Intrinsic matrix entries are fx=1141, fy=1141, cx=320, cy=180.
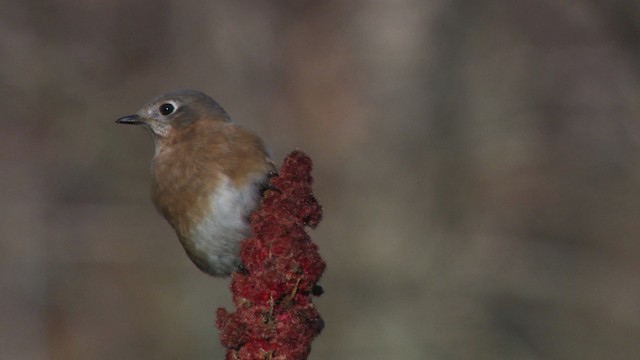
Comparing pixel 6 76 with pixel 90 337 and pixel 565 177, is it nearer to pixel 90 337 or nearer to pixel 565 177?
pixel 90 337

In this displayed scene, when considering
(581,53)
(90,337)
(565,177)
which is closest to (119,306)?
(90,337)

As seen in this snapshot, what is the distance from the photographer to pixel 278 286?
4.24m

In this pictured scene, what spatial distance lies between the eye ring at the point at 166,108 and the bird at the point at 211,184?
0.18m

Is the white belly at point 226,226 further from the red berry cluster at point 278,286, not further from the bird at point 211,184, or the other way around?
the red berry cluster at point 278,286

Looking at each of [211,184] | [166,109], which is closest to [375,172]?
[166,109]

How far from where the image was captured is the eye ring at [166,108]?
6.02 meters

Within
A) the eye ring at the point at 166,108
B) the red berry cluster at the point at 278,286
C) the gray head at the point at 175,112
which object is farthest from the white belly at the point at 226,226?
the red berry cluster at the point at 278,286

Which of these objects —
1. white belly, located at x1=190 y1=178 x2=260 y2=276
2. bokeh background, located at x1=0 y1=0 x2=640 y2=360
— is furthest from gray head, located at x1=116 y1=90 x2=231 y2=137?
bokeh background, located at x1=0 y1=0 x2=640 y2=360

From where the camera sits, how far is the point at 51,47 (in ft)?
43.9

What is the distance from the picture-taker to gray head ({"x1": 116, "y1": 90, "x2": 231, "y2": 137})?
19.4ft

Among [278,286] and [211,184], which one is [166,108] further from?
[278,286]

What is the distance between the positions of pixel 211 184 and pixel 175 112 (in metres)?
0.70

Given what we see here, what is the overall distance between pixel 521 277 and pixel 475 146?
174 cm

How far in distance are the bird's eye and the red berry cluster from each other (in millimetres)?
1793
